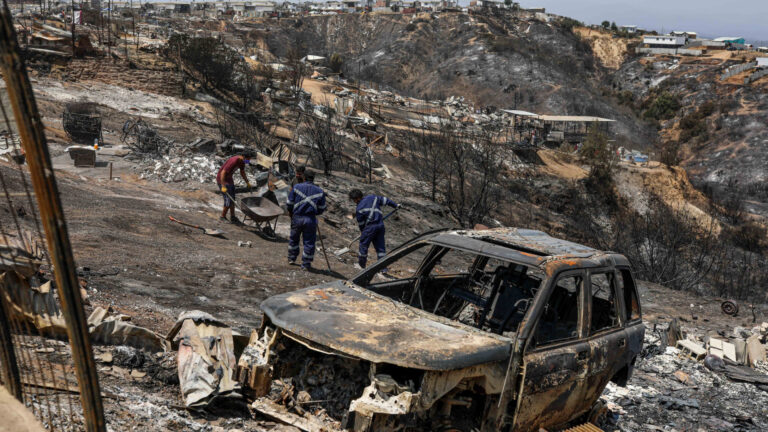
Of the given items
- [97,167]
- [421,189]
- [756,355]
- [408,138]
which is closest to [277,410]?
[756,355]

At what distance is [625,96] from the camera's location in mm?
65812

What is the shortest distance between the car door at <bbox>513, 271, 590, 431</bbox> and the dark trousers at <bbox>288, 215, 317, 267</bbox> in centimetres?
500

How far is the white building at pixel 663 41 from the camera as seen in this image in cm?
8069

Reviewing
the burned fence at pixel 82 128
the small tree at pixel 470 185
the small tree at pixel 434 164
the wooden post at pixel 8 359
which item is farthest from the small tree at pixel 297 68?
the wooden post at pixel 8 359

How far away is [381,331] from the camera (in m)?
3.71

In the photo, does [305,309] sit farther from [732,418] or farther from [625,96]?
[625,96]

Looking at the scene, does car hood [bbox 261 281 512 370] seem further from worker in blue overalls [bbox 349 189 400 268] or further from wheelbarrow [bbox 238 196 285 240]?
wheelbarrow [bbox 238 196 285 240]

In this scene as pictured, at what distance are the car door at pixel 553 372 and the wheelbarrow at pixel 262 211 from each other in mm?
7379

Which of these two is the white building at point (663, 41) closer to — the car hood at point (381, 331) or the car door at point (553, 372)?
the car door at point (553, 372)

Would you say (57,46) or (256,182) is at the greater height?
(57,46)

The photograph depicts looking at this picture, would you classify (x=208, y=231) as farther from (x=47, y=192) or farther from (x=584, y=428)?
(x=47, y=192)

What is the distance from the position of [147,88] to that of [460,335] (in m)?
26.2

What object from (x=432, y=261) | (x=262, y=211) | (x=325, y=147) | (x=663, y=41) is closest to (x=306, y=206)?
(x=262, y=211)

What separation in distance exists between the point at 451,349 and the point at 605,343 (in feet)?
5.75
